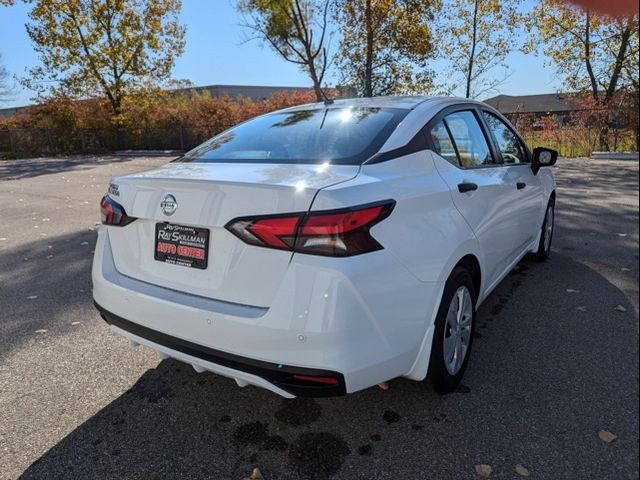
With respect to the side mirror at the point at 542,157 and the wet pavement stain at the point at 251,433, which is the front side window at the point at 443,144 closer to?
the side mirror at the point at 542,157

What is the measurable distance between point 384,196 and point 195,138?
25.3 m

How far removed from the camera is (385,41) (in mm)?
19938

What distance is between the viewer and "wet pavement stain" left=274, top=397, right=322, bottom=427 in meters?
2.54

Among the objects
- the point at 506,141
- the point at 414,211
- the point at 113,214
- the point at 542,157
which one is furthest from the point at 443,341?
the point at 542,157

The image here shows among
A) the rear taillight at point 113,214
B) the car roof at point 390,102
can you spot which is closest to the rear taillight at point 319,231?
the rear taillight at point 113,214

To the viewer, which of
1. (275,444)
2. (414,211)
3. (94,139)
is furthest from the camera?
(94,139)

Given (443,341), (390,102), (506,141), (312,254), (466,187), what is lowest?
(443,341)

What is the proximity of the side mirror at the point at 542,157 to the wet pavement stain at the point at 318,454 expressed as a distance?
3014 millimetres

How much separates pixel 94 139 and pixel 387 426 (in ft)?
94.5

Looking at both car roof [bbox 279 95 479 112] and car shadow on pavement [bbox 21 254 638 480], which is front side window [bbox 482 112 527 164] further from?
car shadow on pavement [bbox 21 254 638 480]

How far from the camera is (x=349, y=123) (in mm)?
2857

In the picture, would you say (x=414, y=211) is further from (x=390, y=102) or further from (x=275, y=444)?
(x=275, y=444)

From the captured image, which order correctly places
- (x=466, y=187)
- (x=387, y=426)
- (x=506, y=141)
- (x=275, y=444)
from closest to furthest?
(x=275, y=444) < (x=387, y=426) < (x=466, y=187) < (x=506, y=141)

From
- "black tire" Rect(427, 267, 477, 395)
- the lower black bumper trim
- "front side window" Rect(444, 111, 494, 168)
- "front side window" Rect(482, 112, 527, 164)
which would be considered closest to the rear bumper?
the lower black bumper trim
